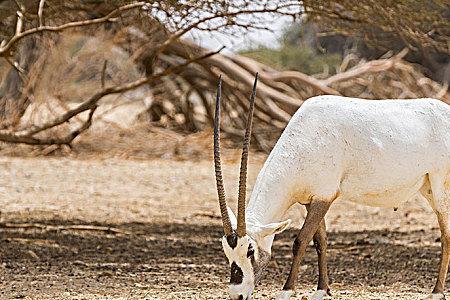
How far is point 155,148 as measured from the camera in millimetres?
17859

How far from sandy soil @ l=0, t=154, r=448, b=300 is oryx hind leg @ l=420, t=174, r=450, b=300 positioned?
12.6 inches

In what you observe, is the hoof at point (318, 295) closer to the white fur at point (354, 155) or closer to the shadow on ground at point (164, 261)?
the white fur at point (354, 155)

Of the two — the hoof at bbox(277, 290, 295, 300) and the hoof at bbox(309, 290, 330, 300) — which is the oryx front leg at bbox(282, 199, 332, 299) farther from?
the hoof at bbox(309, 290, 330, 300)

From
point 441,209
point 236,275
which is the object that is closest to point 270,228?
point 236,275

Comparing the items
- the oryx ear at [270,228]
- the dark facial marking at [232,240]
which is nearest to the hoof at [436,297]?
the oryx ear at [270,228]

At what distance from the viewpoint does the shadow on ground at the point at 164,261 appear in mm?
7141

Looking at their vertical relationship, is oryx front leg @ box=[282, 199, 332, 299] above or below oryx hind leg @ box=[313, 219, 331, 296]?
above

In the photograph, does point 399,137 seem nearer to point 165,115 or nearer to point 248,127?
point 248,127

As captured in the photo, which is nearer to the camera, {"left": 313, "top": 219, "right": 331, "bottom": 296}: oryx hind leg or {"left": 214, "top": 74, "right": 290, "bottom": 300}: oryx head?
{"left": 214, "top": 74, "right": 290, "bottom": 300}: oryx head

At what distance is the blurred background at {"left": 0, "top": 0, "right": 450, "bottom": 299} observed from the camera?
7832 mm

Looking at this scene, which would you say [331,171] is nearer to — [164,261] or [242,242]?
[242,242]

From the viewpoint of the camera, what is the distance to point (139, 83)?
9344mm

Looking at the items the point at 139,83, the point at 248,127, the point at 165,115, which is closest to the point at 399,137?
the point at 248,127

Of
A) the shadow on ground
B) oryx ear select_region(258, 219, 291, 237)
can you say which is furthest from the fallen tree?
oryx ear select_region(258, 219, 291, 237)
